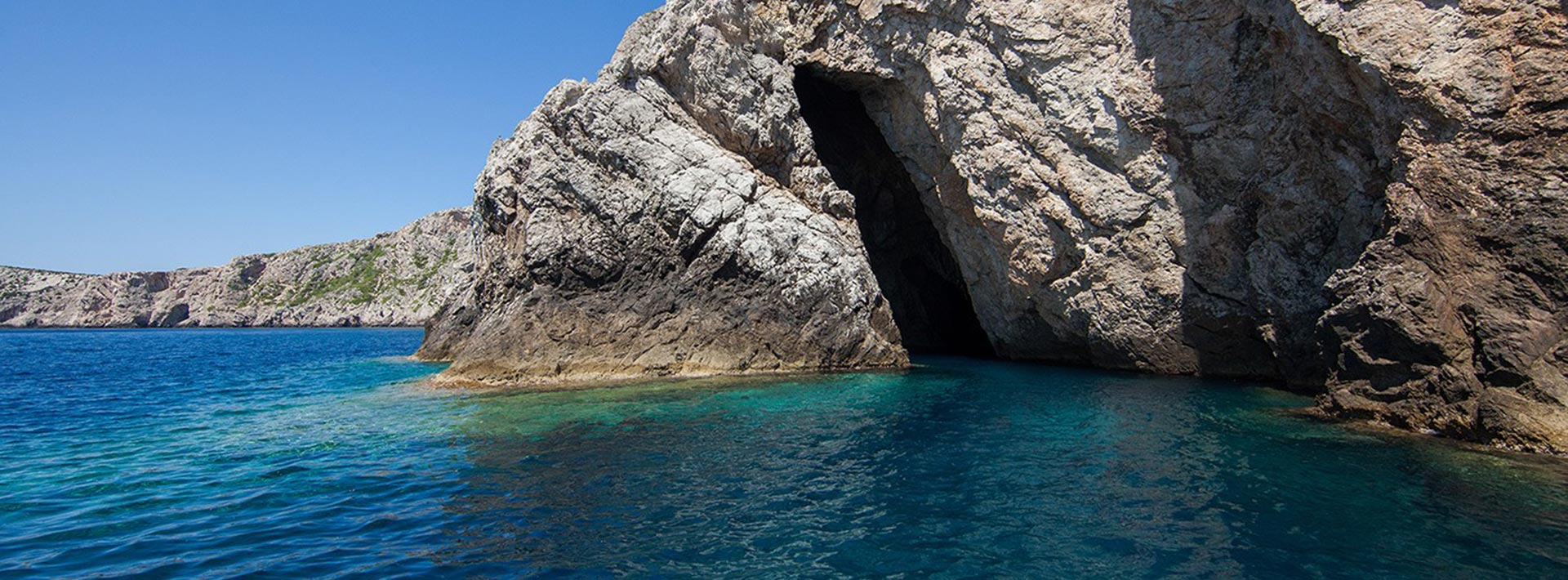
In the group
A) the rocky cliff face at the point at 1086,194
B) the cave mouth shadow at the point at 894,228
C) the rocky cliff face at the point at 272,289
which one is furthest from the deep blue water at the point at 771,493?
the rocky cliff face at the point at 272,289

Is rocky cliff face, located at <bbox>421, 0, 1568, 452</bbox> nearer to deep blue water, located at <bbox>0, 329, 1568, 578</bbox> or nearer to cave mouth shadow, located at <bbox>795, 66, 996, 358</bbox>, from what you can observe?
cave mouth shadow, located at <bbox>795, 66, 996, 358</bbox>

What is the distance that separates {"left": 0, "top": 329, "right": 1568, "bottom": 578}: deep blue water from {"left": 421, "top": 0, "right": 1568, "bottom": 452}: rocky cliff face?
2915mm

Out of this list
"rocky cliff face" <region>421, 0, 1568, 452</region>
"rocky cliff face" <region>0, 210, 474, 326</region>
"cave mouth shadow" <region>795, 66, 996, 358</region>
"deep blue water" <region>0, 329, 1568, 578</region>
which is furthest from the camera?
"rocky cliff face" <region>0, 210, 474, 326</region>

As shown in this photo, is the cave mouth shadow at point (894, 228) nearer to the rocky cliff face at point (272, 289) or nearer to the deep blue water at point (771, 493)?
the deep blue water at point (771, 493)

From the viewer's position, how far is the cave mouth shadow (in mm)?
34500

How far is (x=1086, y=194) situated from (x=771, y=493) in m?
18.0

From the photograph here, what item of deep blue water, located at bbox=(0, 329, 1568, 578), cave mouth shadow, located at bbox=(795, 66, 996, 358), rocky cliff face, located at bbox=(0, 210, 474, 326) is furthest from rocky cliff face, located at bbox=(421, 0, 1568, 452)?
rocky cliff face, located at bbox=(0, 210, 474, 326)

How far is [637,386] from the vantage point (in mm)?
22359

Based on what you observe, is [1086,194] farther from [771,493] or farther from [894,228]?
[771,493]

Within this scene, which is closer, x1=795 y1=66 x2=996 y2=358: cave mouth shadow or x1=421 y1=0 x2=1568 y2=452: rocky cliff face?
x1=421 y1=0 x2=1568 y2=452: rocky cliff face

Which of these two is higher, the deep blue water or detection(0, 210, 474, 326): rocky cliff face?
detection(0, 210, 474, 326): rocky cliff face

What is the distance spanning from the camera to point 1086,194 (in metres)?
24.4

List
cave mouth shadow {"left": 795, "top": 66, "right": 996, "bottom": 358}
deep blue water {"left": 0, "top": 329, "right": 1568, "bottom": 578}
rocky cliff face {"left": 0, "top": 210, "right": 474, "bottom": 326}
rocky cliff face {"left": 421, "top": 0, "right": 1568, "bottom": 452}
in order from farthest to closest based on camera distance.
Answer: rocky cliff face {"left": 0, "top": 210, "right": 474, "bottom": 326} → cave mouth shadow {"left": 795, "top": 66, "right": 996, "bottom": 358} → rocky cliff face {"left": 421, "top": 0, "right": 1568, "bottom": 452} → deep blue water {"left": 0, "top": 329, "right": 1568, "bottom": 578}

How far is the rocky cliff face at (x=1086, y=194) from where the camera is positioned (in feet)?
45.1
